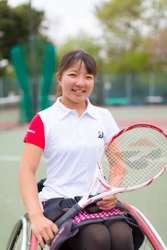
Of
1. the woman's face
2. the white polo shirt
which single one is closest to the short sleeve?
the white polo shirt

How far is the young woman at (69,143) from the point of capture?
182cm

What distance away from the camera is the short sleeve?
1.89 meters

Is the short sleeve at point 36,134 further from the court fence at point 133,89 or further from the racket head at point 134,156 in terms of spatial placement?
the court fence at point 133,89

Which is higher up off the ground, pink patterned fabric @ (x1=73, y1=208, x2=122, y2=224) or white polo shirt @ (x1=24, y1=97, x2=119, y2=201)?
white polo shirt @ (x1=24, y1=97, x2=119, y2=201)

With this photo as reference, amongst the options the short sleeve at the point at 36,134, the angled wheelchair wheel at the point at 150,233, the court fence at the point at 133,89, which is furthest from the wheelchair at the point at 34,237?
the court fence at the point at 133,89

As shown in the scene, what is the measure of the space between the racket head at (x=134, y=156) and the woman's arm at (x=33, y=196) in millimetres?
261

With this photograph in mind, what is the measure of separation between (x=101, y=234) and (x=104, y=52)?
31024 mm

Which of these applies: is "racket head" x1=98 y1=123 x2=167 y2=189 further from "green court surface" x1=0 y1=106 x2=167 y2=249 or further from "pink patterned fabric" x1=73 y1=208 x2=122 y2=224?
"green court surface" x1=0 y1=106 x2=167 y2=249

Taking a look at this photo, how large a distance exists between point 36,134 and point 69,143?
0.14 meters

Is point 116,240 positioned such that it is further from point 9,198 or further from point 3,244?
point 9,198

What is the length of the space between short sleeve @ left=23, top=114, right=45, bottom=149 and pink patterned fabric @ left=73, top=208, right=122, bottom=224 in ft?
1.04

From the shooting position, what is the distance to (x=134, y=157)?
1.94 meters

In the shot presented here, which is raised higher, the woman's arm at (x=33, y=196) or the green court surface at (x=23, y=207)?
the woman's arm at (x=33, y=196)

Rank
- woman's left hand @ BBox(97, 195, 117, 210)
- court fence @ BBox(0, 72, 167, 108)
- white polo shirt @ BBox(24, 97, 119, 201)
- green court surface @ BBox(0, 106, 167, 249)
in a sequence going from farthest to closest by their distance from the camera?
court fence @ BBox(0, 72, 167, 108) → green court surface @ BBox(0, 106, 167, 249) → white polo shirt @ BBox(24, 97, 119, 201) → woman's left hand @ BBox(97, 195, 117, 210)
